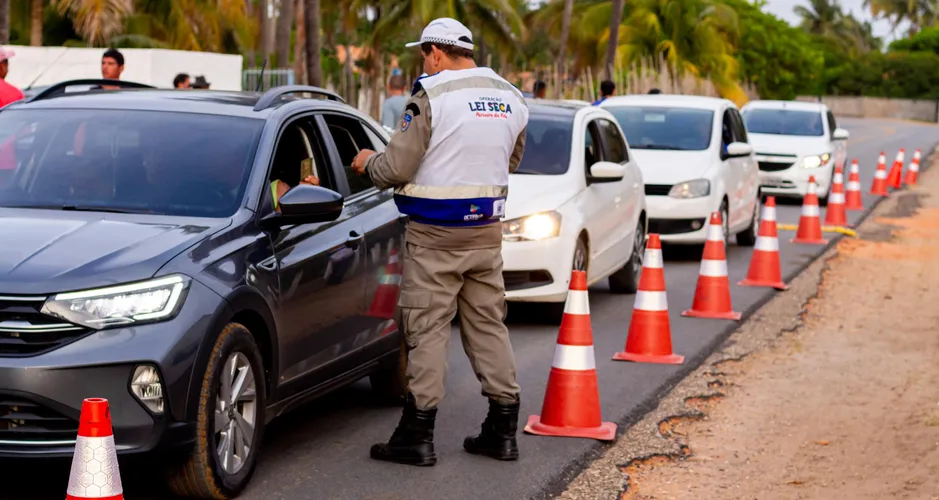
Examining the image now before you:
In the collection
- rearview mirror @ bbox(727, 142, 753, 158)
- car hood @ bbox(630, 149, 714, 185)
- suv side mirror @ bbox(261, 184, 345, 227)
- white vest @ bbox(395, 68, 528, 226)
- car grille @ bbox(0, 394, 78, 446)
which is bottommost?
Result: car grille @ bbox(0, 394, 78, 446)

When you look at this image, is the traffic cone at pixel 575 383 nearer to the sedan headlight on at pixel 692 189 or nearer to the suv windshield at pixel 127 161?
the suv windshield at pixel 127 161

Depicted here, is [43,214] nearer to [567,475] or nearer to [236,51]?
[567,475]

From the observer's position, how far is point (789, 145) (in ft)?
81.3

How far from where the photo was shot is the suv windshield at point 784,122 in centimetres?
2561

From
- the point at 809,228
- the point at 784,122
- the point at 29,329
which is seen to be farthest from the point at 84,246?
the point at 784,122

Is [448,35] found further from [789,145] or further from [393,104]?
[789,145]

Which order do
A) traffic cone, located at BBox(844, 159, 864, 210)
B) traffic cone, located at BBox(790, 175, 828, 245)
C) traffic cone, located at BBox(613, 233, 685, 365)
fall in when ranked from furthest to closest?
traffic cone, located at BBox(844, 159, 864, 210), traffic cone, located at BBox(790, 175, 828, 245), traffic cone, located at BBox(613, 233, 685, 365)

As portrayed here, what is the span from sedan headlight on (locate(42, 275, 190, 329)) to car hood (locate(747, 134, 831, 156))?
19877 millimetres

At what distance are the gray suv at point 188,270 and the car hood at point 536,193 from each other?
3.10 metres

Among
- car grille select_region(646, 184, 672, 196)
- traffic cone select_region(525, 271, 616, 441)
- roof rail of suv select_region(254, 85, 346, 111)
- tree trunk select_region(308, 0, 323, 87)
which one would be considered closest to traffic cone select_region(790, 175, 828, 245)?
car grille select_region(646, 184, 672, 196)

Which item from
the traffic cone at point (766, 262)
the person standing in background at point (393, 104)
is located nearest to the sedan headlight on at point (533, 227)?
the traffic cone at point (766, 262)

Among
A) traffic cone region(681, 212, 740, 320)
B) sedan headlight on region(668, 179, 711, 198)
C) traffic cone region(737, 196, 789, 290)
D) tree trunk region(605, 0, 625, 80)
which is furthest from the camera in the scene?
tree trunk region(605, 0, 625, 80)

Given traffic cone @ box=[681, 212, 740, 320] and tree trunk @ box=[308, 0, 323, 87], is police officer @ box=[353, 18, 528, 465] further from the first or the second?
tree trunk @ box=[308, 0, 323, 87]

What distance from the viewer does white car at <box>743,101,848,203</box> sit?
24672 mm
